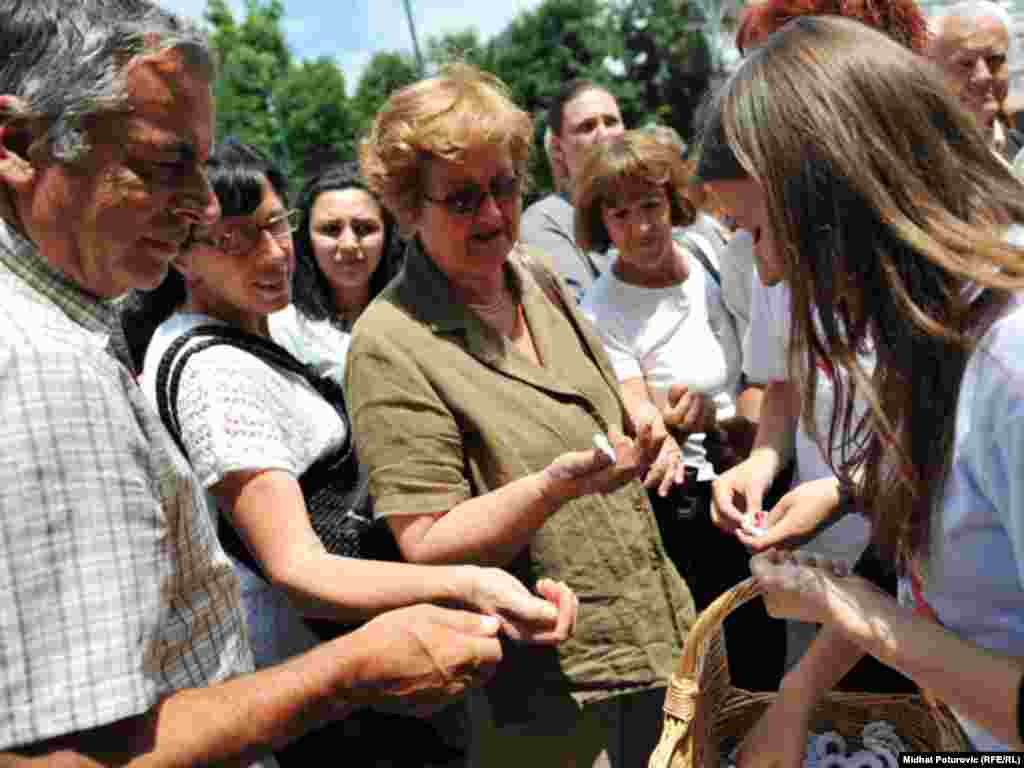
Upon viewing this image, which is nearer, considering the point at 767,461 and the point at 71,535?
the point at 71,535

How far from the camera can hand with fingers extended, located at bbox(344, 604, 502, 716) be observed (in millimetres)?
1301

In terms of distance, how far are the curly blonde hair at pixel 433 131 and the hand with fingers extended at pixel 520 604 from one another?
924 mm

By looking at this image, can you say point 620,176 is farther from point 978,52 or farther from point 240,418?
point 240,418

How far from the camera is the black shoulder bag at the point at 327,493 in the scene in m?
1.96

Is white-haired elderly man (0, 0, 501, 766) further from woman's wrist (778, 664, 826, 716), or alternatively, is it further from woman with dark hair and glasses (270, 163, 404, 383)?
woman with dark hair and glasses (270, 163, 404, 383)

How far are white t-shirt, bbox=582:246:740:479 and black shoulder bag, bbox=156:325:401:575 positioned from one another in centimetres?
128

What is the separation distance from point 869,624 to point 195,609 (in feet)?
3.08

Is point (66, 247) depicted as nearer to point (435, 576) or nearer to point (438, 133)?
point (435, 576)

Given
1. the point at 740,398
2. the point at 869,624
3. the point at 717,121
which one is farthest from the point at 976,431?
the point at 740,398

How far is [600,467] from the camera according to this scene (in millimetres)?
1886

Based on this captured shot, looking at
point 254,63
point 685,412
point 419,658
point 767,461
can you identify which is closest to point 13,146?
point 419,658

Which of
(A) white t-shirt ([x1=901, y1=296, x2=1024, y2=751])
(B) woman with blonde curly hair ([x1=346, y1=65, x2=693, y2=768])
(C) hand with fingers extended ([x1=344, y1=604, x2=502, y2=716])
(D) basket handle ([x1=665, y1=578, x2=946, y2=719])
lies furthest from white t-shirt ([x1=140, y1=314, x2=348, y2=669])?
(A) white t-shirt ([x1=901, y1=296, x2=1024, y2=751])

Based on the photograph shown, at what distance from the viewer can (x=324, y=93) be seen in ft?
131

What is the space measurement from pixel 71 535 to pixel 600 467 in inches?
42.5
